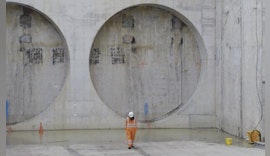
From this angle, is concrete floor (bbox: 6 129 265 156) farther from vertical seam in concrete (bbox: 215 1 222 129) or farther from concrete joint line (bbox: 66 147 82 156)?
vertical seam in concrete (bbox: 215 1 222 129)

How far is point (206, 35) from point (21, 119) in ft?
22.7

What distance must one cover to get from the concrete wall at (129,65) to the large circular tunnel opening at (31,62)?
3 centimetres

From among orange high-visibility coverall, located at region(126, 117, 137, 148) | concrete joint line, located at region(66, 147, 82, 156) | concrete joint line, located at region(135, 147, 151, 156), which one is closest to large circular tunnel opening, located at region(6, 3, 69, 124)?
concrete joint line, located at region(66, 147, 82, 156)

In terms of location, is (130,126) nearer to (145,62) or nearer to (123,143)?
(123,143)

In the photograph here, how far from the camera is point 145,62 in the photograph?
16328mm

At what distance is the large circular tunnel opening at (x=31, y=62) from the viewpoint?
50.2ft

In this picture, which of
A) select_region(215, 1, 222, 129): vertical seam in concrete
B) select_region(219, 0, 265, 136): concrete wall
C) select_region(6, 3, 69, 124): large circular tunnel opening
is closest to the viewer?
select_region(219, 0, 265, 136): concrete wall

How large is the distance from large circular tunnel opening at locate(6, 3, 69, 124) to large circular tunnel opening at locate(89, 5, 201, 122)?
4.02 feet

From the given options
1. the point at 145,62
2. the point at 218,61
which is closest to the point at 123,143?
the point at 145,62

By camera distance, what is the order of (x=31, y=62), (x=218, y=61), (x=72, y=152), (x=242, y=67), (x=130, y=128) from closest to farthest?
1. (x=72, y=152)
2. (x=130, y=128)
3. (x=242, y=67)
4. (x=31, y=62)
5. (x=218, y=61)

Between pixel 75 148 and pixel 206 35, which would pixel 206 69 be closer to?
pixel 206 35

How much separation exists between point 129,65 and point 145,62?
1.94 feet

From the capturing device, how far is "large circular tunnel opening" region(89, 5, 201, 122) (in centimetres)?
1600

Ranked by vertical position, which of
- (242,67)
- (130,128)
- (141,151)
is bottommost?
Result: (141,151)
